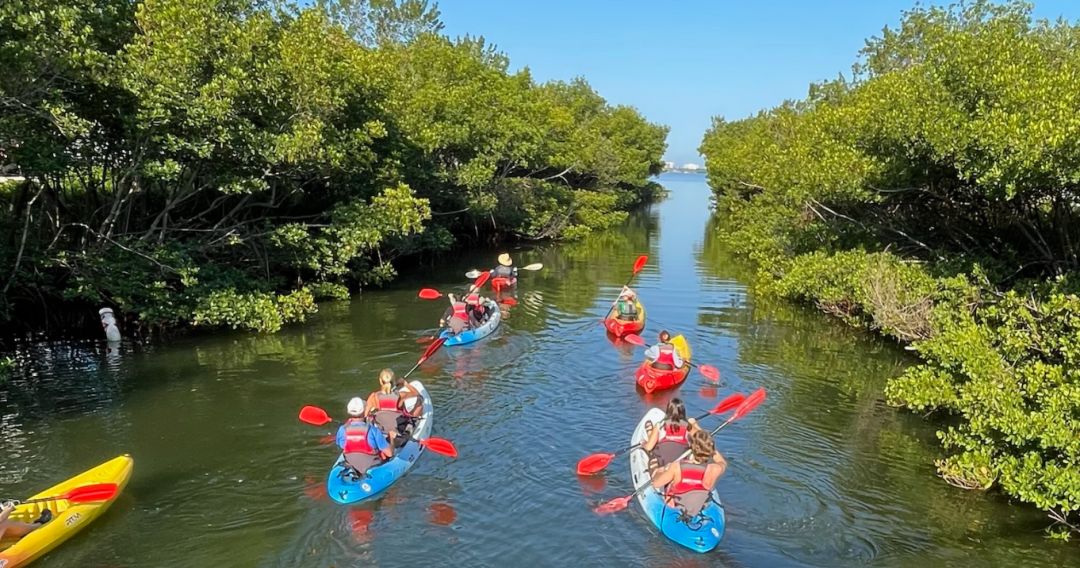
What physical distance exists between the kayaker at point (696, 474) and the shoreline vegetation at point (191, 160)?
11.8 metres

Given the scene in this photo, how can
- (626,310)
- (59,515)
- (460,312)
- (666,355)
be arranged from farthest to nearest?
(626,310) < (460,312) < (666,355) < (59,515)

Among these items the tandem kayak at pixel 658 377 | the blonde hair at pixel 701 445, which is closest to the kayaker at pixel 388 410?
the blonde hair at pixel 701 445

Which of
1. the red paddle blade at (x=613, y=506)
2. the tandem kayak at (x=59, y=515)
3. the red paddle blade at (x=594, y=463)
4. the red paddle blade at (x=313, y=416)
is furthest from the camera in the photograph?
the red paddle blade at (x=313, y=416)

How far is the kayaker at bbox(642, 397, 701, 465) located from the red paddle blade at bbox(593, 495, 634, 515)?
0.75 metres

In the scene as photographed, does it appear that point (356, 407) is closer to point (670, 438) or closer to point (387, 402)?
point (387, 402)

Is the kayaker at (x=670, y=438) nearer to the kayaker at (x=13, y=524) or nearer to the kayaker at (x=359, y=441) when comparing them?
the kayaker at (x=359, y=441)

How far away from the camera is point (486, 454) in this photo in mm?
12094

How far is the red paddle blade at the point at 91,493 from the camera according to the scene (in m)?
9.23

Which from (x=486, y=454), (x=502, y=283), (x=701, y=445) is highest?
(x=701, y=445)

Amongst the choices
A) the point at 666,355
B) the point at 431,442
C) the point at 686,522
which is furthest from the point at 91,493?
the point at 666,355

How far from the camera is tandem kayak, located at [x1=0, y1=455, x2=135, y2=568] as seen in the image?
27.3 ft

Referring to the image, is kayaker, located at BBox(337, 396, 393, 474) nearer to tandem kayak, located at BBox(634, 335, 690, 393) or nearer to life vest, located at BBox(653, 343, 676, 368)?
tandem kayak, located at BBox(634, 335, 690, 393)

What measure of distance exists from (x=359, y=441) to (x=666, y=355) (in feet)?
24.7

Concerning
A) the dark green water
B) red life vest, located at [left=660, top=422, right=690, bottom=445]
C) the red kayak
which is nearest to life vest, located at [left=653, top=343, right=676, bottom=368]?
the dark green water
